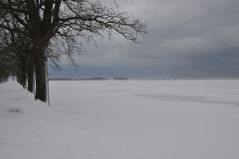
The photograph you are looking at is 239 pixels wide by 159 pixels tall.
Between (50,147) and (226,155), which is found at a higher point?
(50,147)

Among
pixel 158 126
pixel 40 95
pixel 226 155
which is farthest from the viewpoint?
pixel 40 95

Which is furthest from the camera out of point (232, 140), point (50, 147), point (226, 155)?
point (232, 140)

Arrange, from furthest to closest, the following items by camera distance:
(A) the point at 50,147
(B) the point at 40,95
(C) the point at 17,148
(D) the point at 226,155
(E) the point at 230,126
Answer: (B) the point at 40,95, (E) the point at 230,126, (D) the point at 226,155, (A) the point at 50,147, (C) the point at 17,148

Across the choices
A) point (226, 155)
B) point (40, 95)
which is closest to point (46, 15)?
point (40, 95)

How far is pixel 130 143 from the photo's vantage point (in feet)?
28.1

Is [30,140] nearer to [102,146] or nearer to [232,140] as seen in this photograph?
[102,146]

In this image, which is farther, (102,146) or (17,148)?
(102,146)

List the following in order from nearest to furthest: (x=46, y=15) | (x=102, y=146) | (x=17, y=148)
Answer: (x=17, y=148) < (x=102, y=146) < (x=46, y=15)

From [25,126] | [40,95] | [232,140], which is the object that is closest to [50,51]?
[40,95]

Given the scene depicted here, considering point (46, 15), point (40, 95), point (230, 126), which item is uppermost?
point (46, 15)

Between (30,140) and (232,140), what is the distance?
7.01 meters

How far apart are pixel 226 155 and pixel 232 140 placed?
7.21 feet

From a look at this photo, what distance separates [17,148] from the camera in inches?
239

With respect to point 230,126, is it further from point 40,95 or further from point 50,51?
point 50,51
